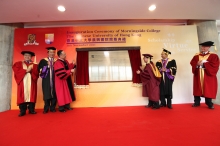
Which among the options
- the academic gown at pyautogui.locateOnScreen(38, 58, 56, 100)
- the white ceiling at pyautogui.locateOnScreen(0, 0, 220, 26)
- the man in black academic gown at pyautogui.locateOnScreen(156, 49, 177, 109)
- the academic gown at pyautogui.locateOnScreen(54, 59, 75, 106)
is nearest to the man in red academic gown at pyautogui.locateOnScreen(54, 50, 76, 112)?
the academic gown at pyautogui.locateOnScreen(54, 59, 75, 106)

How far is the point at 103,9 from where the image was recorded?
2.70 m

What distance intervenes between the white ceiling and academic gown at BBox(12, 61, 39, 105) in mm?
1381

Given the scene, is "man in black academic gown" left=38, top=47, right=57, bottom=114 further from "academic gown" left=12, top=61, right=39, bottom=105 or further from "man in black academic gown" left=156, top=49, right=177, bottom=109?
"man in black academic gown" left=156, top=49, right=177, bottom=109

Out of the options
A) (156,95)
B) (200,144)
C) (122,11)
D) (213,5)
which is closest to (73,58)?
(122,11)

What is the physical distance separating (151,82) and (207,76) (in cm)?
137

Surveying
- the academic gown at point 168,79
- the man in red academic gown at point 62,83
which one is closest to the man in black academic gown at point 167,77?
the academic gown at point 168,79

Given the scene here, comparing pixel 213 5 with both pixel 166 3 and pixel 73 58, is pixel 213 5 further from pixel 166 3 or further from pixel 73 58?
pixel 73 58

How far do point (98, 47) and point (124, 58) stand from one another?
34.0 inches

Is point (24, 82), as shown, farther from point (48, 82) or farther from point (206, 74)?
point (206, 74)

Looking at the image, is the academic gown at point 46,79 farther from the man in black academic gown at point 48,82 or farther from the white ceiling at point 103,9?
the white ceiling at point 103,9

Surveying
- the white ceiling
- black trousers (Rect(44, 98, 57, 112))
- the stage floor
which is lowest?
the stage floor

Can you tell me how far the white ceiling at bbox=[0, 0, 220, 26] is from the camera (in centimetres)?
245

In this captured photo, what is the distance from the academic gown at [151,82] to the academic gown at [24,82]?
272 centimetres

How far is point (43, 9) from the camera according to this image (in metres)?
2.62
